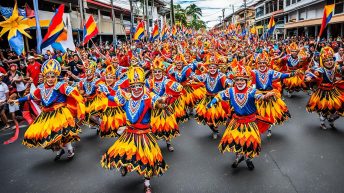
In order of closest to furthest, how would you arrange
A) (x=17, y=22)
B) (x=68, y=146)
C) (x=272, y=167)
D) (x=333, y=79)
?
(x=272, y=167) < (x=68, y=146) < (x=333, y=79) < (x=17, y=22)

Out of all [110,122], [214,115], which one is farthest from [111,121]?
[214,115]

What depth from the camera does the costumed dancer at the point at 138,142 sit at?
171 inches

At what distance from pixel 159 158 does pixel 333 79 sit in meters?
4.94

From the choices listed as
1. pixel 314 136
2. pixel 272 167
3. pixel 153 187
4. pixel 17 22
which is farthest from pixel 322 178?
pixel 17 22

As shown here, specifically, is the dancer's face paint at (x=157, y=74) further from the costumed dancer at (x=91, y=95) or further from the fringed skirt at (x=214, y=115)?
the costumed dancer at (x=91, y=95)

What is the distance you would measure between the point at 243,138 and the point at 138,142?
5.86ft

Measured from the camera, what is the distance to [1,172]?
18.9ft

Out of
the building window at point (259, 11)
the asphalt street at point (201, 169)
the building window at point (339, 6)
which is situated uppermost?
the building window at point (259, 11)

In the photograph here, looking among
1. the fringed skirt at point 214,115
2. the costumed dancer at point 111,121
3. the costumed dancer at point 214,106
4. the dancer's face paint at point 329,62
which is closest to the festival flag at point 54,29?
the costumed dancer at point 111,121

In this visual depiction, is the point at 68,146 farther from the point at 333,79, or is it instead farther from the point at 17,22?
the point at 333,79

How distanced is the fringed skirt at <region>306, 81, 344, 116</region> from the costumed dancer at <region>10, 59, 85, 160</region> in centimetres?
547

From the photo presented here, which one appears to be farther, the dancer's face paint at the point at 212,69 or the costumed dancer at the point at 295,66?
the costumed dancer at the point at 295,66

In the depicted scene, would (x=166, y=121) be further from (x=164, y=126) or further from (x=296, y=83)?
(x=296, y=83)

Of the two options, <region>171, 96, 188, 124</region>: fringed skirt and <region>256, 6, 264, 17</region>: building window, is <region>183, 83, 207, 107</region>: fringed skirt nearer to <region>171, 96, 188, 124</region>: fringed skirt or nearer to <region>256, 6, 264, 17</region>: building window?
<region>171, 96, 188, 124</region>: fringed skirt
